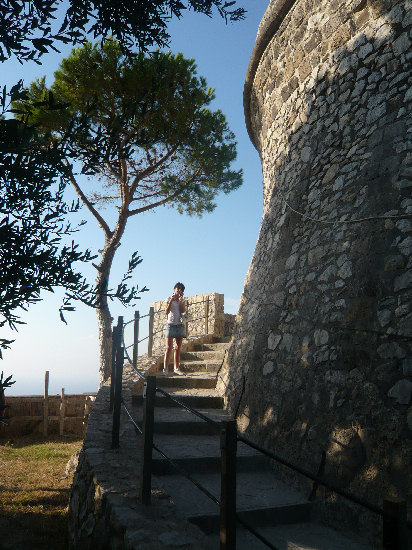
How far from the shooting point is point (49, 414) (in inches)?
521

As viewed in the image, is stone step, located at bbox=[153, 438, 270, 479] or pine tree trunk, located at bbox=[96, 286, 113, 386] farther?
pine tree trunk, located at bbox=[96, 286, 113, 386]

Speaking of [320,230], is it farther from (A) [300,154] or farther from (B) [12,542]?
(B) [12,542]

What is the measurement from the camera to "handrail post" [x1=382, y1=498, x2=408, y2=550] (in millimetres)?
1439

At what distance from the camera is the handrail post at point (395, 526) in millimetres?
1439

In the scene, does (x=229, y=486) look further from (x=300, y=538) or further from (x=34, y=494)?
(x=34, y=494)

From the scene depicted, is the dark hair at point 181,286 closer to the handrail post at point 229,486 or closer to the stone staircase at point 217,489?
the stone staircase at point 217,489

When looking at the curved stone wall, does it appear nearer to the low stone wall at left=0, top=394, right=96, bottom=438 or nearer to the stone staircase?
the stone staircase

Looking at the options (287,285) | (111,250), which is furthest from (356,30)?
(111,250)

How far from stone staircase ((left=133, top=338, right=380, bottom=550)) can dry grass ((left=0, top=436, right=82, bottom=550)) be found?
1.26 m

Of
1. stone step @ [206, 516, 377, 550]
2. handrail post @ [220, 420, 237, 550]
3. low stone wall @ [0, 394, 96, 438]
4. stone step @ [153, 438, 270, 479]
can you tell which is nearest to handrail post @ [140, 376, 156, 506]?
stone step @ [206, 516, 377, 550]

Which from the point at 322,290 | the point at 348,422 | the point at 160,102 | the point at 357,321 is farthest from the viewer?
the point at 160,102

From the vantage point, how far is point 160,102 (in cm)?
1136

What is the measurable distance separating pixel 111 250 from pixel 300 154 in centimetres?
778

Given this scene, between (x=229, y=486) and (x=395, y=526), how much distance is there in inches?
37.0
